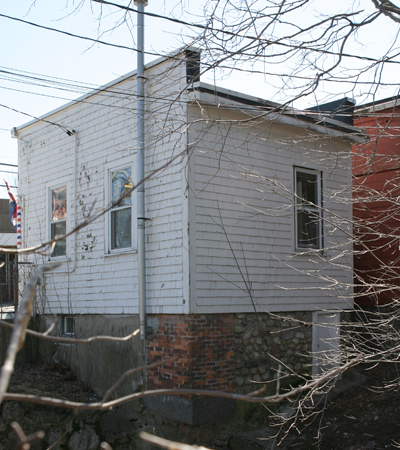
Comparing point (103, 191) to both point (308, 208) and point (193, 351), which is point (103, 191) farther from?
point (308, 208)

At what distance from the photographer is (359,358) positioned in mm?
6141

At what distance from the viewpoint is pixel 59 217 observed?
454 inches

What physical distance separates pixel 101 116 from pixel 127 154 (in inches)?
49.2

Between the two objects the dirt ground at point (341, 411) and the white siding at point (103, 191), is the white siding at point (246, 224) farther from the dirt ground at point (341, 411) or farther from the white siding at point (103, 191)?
the dirt ground at point (341, 411)

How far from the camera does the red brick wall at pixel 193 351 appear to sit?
27.7ft

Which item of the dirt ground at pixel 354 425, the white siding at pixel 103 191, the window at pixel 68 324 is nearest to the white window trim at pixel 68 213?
the white siding at pixel 103 191

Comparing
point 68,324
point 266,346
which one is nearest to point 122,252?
point 68,324

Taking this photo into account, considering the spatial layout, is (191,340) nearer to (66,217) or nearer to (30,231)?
(66,217)

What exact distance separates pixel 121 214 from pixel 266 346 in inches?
136

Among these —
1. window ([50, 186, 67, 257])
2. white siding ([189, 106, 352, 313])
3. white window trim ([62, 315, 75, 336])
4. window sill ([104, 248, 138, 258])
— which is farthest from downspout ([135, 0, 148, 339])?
window ([50, 186, 67, 257])

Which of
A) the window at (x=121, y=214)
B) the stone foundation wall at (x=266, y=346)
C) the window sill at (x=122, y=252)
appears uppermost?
the window at (x=121, y=214)

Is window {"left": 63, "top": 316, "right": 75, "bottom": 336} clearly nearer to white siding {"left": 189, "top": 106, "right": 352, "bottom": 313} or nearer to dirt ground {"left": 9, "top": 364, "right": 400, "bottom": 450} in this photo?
dirt ground {"left": 9, "top": 364, "right": 400, "bottom": 450}

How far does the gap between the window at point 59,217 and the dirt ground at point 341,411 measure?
7.91 feet

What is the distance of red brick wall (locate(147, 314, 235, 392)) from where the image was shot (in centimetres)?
845
